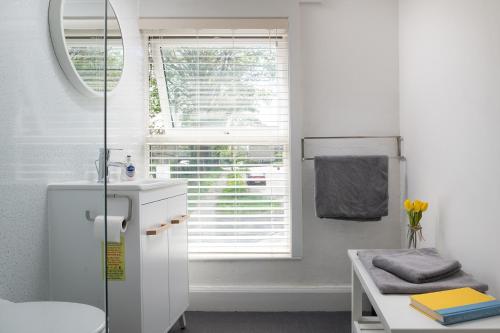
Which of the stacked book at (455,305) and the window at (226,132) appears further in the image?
the window at (226,132)

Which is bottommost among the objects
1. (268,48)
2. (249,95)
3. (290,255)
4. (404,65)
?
(290,255)

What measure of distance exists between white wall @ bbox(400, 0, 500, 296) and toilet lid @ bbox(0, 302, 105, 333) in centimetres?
139

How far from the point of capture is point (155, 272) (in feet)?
5.93

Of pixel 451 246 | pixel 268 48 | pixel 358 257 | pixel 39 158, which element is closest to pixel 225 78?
pixel 268 48

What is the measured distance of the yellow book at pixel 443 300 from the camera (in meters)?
1.17

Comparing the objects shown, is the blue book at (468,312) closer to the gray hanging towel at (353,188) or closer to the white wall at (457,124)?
the white wall at (457,124)

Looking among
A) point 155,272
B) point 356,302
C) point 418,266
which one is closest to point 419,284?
point 418,266

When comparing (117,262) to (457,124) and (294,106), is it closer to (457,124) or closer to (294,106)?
(294,106)

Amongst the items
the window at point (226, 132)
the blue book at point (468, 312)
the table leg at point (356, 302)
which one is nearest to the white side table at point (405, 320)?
the blue book at point (468, 312)

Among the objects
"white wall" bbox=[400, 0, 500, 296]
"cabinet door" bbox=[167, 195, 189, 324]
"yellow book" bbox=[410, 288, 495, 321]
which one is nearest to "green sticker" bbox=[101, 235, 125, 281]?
"cabinet door" bbox=[167, 195, 189, 324]

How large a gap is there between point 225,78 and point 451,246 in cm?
167

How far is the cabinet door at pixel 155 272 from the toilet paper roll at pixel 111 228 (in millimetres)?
179

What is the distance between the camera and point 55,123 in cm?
93

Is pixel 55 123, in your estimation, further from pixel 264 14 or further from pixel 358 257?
pixel 264 14
